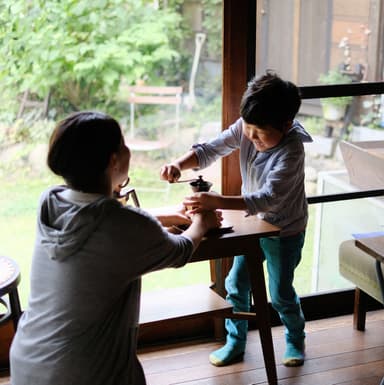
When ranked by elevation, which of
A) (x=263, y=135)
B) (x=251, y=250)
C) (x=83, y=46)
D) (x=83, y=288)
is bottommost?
(x=251, y=250)

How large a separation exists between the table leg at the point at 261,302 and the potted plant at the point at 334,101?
0.83 metres

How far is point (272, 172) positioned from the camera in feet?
7.38

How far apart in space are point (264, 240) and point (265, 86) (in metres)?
0.61

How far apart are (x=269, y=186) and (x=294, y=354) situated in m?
0.80

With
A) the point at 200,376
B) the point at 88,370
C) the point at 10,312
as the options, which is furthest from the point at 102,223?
the point at 200,376

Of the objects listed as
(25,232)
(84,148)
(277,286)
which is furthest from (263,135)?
(25,232)

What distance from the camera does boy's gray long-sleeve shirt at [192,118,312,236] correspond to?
222cm

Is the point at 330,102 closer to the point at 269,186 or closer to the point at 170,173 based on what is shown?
the point at 269,186

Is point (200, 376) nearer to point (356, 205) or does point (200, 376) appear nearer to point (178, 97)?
point (356, 205)

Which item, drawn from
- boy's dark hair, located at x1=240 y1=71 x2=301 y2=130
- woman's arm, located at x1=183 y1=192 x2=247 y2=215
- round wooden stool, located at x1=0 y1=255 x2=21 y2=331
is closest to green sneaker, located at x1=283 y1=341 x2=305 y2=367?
woman's arm, located at x1=183 y1=192 x2=247 y2=215

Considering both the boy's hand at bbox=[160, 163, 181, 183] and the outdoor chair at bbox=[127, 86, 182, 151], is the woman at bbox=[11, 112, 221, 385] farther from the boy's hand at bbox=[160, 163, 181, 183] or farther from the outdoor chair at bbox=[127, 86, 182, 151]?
the outdoor chair at bbox=[127, 86, 182, 151]

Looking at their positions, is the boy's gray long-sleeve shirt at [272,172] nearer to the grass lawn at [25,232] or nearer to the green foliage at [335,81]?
the green foliage at [335,81]

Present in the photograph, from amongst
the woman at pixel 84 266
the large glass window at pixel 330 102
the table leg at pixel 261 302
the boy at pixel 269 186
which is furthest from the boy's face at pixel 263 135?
the woman at pixel 84 266

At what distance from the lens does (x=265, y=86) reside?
2188mm
